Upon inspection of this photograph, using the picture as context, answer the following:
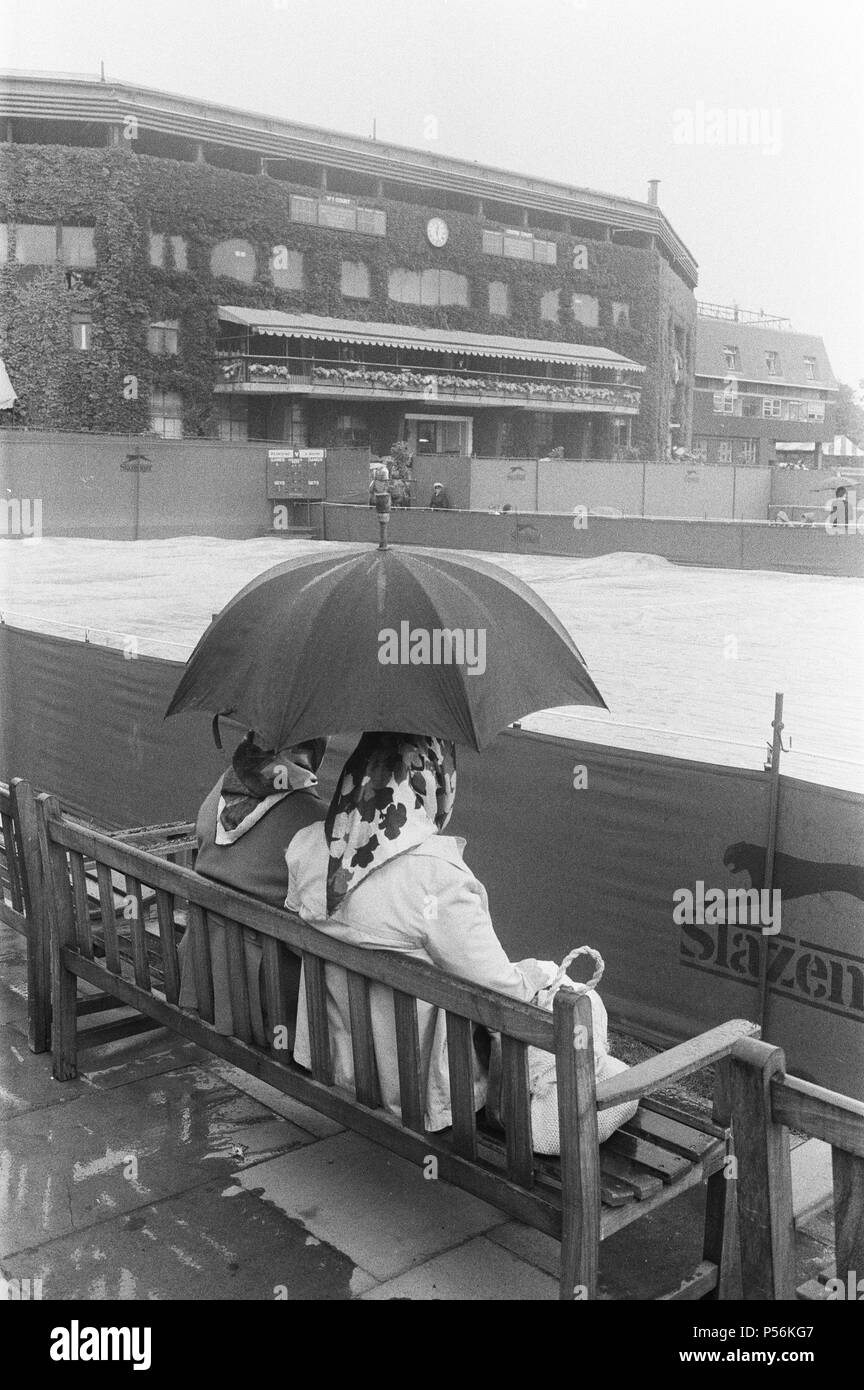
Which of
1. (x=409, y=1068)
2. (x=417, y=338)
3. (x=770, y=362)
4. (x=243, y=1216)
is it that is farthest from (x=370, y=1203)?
(x=770, y=362)

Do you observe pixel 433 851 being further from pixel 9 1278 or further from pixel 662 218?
pixel 662 218

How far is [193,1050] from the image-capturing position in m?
4.62

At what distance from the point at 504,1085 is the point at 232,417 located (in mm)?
44419

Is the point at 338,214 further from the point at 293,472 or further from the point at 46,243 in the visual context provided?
the point at 293,472

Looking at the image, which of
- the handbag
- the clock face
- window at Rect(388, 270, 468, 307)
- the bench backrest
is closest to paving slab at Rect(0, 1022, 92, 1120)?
the bench backrest

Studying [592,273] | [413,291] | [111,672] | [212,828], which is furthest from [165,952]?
[592,273]

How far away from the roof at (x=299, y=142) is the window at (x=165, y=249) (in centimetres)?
349

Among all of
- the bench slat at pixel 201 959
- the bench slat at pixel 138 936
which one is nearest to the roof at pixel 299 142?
the bench slat at pixel 138 936

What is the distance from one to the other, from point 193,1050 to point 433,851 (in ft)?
6.43

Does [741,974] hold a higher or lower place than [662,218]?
lower

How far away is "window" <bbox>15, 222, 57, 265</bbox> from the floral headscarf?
139 ft

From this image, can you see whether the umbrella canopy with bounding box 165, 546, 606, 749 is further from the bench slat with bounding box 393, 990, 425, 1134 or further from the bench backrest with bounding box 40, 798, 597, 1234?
the bench slat with bounding box 393, 990, 425, 1134

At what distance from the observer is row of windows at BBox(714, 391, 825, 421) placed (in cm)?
7869

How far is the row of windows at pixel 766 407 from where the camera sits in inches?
3098
